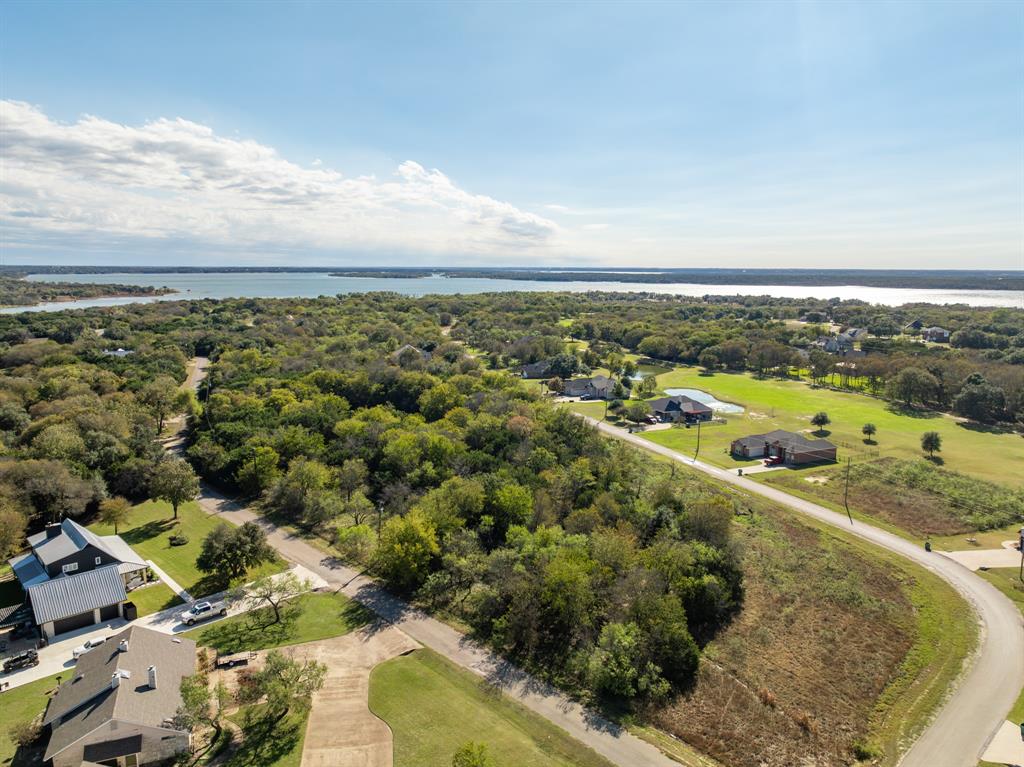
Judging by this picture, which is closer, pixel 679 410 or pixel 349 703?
pixel 349 703

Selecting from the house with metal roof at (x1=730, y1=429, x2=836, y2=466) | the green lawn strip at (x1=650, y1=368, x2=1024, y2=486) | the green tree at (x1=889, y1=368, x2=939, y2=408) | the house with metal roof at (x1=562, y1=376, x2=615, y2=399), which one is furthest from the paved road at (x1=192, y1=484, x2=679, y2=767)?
the green tree at (x1=889, y1=368, x2=939, y2=408)

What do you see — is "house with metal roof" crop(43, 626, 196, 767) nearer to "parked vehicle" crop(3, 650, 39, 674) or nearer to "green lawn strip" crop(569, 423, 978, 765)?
"parked vehicle" crop(3, 650, 39, 674)

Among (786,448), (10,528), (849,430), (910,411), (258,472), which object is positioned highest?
(10,528)

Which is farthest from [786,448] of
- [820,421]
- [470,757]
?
[470,757]

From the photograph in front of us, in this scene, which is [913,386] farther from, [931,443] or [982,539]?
[982,539]

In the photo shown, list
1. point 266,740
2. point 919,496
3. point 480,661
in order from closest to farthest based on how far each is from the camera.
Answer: point 266,740
point 480,661
point 919,496

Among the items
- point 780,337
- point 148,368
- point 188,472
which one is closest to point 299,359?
point 148,368
